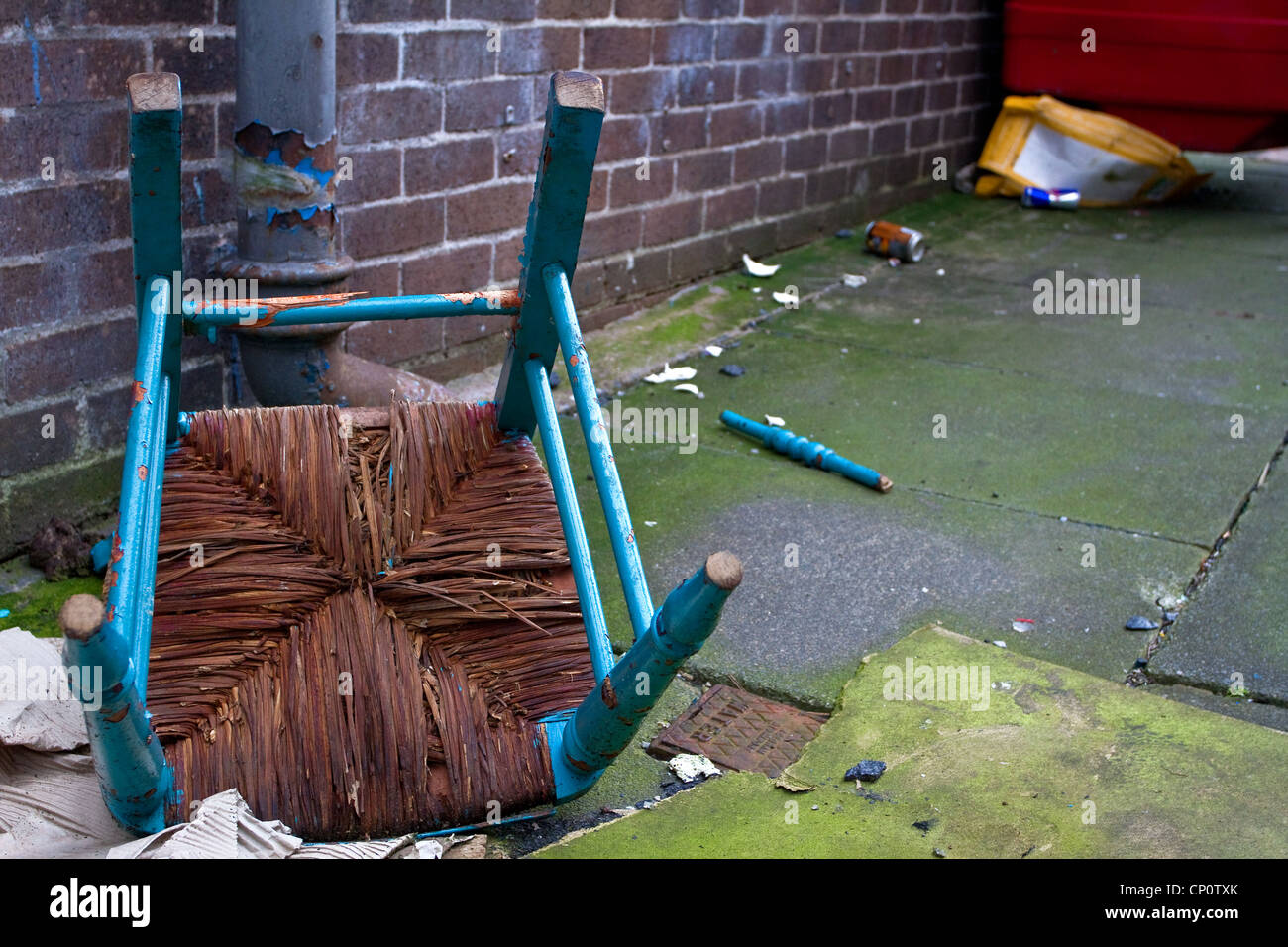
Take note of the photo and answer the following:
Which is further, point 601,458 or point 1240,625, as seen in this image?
point 1240,625

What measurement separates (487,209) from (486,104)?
0.32 metres

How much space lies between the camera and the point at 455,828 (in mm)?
1857

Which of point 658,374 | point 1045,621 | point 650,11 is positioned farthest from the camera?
point 650,11

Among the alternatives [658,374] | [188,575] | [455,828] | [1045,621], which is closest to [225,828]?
[455,828]

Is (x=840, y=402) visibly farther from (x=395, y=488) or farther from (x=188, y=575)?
(x=188, y=575)

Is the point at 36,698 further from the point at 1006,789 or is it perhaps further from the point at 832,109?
the point at 832,109

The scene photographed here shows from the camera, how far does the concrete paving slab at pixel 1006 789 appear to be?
6.17ft

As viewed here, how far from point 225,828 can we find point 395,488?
0.68m

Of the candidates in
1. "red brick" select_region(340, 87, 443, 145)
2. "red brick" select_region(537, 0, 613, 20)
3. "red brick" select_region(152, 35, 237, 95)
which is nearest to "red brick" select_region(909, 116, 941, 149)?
"red brick" select_region(537, 0, 613, 20)

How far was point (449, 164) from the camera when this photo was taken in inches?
148

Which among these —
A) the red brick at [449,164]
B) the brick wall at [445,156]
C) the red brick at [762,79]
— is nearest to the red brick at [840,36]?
the brick wall at [445,156]

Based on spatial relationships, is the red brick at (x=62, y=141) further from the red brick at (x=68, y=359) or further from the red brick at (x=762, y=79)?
the red brick at (x=762, y=79)

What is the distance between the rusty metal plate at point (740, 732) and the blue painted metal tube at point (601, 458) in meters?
0.44

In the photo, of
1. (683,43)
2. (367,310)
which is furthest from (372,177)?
(683,43)
